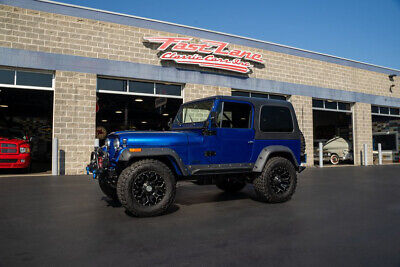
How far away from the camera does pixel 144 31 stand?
12.6 m

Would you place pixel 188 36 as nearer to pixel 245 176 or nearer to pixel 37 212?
pixel 245 176

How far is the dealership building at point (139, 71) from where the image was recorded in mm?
10812

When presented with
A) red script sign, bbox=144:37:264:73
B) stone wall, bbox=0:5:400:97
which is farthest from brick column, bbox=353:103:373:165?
red script sign, bbox=144:37:264:73

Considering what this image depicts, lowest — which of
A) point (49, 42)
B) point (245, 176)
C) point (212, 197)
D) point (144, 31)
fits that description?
point (212, 197)

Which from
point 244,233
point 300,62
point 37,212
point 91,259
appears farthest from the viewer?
point 300,62

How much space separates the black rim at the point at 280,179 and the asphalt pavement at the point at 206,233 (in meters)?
0.39

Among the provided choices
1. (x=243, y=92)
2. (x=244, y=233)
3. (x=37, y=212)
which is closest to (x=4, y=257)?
(x=37, y=212)

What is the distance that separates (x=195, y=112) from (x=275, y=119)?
1723 millimetres

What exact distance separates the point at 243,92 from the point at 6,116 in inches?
844

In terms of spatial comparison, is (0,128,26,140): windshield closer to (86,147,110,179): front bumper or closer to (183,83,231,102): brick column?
(183,83,231,102): brick column

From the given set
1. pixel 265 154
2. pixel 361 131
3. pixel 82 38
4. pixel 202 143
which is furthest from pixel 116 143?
pixel 361 131

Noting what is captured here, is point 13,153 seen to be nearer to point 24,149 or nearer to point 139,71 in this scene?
point 24,149

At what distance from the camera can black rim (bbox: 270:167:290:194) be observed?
5688mm

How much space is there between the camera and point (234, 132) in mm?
5434
